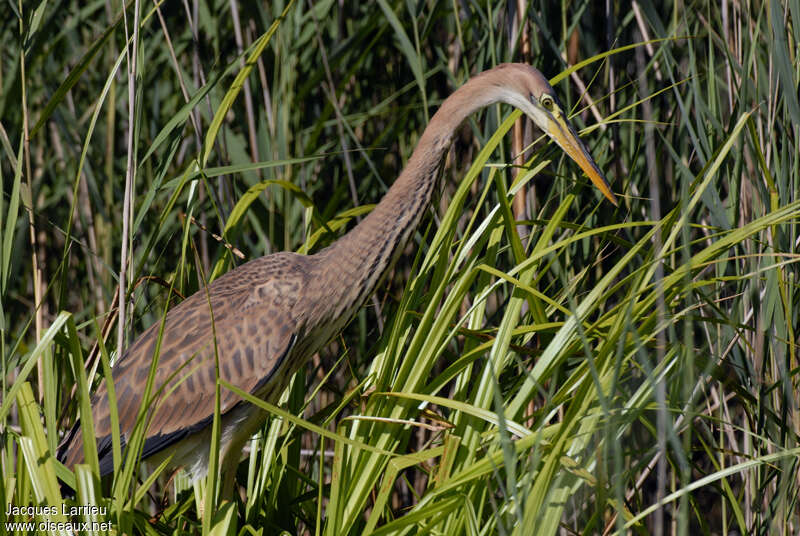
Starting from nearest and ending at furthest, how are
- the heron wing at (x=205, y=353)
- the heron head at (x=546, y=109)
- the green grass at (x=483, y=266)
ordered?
1. the green grass at (x=483, y=266)
2. the heron head at (x=546, y=109)
3. the heron wing at (x=205, y=353)

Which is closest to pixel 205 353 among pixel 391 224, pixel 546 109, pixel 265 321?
pixel 265 321

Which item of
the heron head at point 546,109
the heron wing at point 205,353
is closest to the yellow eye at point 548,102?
the heron head at point 546,109

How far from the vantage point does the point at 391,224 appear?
1.97 metres

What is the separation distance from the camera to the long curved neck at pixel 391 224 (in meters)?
1.93

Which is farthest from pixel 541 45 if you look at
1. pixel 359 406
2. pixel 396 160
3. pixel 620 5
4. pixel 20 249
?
pixel 20 249

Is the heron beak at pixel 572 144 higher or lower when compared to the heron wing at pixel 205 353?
higher

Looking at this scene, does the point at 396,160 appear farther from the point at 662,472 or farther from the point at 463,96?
the point at 662,472

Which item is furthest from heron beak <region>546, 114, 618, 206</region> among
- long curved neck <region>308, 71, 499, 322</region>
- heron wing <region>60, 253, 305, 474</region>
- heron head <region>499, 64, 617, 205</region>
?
heron wing <region>60, 253, 305, 474</region>

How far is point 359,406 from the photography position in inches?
75.2

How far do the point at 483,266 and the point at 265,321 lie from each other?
60cm

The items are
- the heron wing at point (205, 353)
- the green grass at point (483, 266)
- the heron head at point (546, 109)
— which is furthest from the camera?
the heron wing at point (205, 353)

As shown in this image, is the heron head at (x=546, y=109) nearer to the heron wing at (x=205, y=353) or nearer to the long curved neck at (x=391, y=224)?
the long curved neck at (x=391, y=224)

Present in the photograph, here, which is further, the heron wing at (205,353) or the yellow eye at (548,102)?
the heron wing at (205,353)

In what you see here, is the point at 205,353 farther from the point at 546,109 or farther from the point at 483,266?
the point at 546,109
